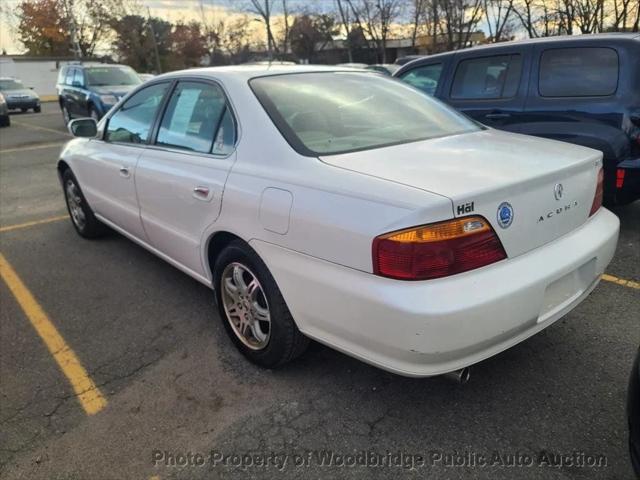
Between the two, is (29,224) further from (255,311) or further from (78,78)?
(78,78)

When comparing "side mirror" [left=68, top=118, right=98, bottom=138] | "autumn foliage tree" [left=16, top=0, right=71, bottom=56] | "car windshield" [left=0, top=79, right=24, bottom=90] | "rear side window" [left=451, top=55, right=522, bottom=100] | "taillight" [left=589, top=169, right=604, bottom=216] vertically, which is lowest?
"taillight" [left=589, top=169, right=604, bottom=216]

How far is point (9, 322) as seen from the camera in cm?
357

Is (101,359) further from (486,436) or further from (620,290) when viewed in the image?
(620,290)

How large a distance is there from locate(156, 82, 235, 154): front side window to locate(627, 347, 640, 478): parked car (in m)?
2.08

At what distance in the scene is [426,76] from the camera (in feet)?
20.1

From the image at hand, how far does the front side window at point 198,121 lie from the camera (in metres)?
2.90

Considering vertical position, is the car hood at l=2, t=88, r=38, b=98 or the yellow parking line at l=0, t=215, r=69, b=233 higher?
the car hood at l=2, t=88, r=38, b=98

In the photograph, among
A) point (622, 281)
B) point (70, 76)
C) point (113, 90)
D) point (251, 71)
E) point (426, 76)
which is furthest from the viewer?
point (70, 76)

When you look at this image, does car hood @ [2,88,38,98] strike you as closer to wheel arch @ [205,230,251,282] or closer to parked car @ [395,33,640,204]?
parked car @ [395,33,640,204]

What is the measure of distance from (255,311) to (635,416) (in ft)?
5.65

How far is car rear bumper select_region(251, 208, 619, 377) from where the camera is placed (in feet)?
6.39

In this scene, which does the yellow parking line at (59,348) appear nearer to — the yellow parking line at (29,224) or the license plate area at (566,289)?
the yellow parking line at (29,224)

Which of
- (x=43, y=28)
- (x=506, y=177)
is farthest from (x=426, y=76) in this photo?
(x=43, y=28)

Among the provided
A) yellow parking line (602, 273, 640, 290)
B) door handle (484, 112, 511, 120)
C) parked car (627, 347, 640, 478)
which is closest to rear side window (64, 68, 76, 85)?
door handle (484, 112, 511, 120)
